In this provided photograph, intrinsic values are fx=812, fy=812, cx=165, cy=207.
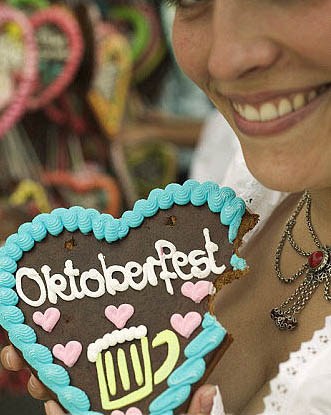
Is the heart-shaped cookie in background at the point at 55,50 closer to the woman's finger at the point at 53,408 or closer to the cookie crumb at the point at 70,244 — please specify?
the cookie crumb at the point at 70,244

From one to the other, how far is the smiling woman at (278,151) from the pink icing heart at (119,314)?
4.3 inches

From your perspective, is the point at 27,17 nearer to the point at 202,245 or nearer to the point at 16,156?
the point at 16,156

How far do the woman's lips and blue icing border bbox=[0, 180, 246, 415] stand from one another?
96 mm

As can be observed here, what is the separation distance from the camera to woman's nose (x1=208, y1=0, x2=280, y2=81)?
750mm

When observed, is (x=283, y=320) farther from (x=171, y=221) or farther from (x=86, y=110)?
(x=86, y=110)

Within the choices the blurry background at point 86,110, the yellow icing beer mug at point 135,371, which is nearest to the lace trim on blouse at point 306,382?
the yellow icing beer mug at point 135,371

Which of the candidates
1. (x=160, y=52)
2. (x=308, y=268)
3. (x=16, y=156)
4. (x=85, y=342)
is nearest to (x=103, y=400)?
(x=85, y=342)

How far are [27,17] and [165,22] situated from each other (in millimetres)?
643

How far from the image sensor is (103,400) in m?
0.82

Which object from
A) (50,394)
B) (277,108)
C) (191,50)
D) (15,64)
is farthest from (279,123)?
(15,64)

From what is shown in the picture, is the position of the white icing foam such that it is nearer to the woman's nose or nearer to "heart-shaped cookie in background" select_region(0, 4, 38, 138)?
the woman's nose

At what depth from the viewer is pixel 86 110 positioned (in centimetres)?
215

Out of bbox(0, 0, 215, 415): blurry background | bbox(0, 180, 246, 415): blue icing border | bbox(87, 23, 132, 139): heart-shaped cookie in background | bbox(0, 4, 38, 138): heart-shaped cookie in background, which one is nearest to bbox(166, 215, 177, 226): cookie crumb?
bbox(0, 180, 246, 415): blue icing border

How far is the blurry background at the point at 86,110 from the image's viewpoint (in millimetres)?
1832
